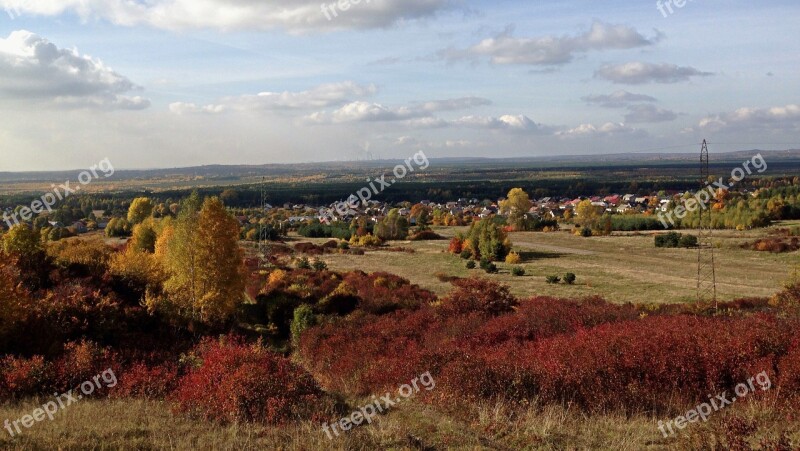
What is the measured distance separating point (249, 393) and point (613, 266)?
36.8 m

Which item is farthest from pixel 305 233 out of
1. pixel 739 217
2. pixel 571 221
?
pixel 739 217

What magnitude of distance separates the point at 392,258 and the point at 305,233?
26.2 metres

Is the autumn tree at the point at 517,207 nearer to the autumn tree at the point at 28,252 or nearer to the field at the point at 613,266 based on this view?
the field at the point at 613,266

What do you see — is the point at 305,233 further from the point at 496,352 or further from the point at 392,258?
the point at 496,352

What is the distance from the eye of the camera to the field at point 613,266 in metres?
29.9

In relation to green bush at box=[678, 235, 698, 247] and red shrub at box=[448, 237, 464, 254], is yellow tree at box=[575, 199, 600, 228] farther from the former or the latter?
red shrub at box=[448, 237, 464, 254]

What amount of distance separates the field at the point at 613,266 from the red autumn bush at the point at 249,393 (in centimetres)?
2011

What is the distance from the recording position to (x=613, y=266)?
41.2m

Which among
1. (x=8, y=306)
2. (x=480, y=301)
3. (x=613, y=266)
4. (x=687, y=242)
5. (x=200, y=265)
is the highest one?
(x=200, y=265)

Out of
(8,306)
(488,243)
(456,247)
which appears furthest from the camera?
(456,247)

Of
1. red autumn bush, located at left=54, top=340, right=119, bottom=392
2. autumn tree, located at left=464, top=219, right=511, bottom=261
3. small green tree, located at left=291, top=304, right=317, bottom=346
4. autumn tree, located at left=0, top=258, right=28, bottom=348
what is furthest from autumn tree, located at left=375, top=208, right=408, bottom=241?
red autumn bush, located at left=54, top=340, right=119, bottom=392

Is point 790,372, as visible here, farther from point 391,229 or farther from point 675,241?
point 391,229

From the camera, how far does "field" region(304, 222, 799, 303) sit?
29.9 m

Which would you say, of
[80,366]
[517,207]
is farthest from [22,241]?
[517,207]
